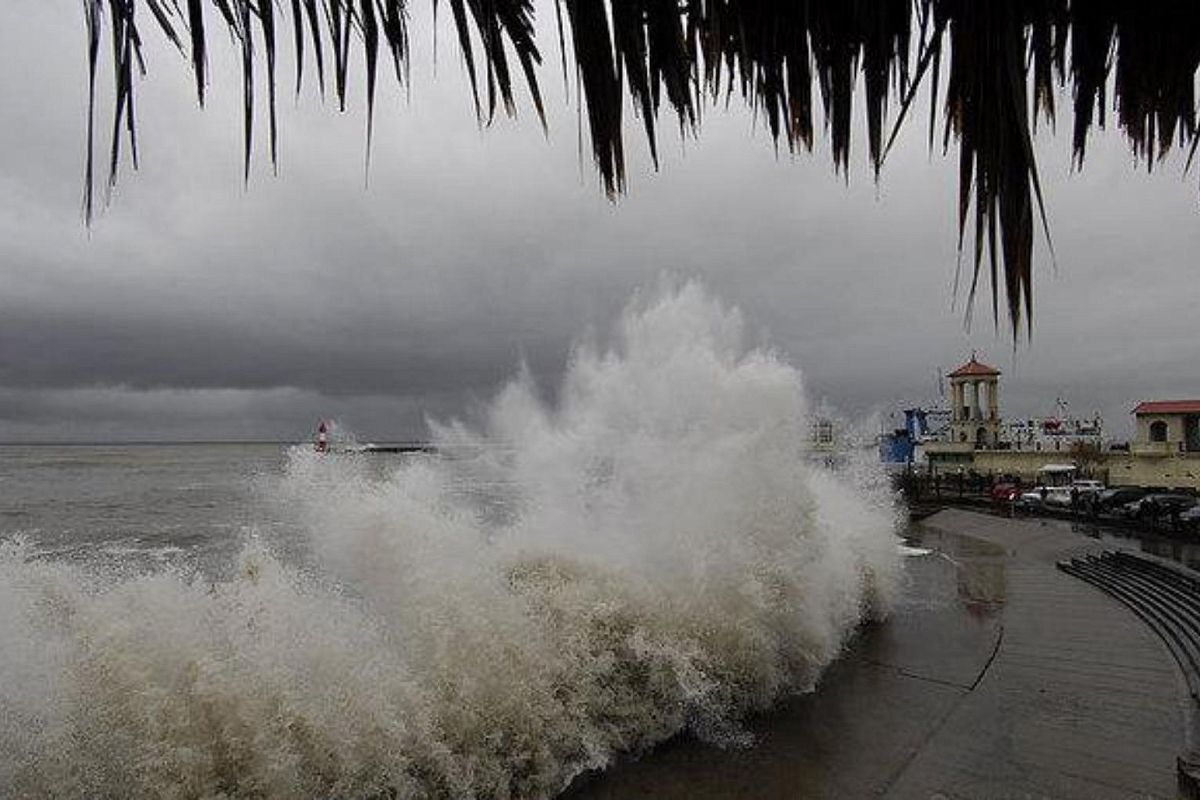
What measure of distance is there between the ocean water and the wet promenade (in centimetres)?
57

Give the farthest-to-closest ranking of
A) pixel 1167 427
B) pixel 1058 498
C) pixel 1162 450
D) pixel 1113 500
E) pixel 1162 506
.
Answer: pixel 1167 427
pixel 1162 450
pixel 1058 498
pixel 1113 500
pixel 1162 506

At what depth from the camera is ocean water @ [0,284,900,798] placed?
584cm

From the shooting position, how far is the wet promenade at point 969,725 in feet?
19.0

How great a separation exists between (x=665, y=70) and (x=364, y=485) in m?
9.70

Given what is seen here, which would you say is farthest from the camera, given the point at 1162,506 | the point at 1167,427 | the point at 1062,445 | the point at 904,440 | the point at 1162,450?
the point at 904,440

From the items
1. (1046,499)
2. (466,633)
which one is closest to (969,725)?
(466,633)

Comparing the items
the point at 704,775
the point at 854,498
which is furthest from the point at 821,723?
the point at 854,498

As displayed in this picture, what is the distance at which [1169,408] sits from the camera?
114ft

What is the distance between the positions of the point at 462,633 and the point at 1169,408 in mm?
40708

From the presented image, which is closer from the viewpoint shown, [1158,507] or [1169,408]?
[1158,507]

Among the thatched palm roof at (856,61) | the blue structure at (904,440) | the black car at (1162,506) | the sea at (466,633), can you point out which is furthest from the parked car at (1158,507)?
the blue structure at (904,440)

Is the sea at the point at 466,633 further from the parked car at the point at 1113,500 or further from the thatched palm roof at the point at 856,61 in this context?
the parked car at the point at 1113,500

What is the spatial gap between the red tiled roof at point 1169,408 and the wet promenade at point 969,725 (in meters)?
30.7

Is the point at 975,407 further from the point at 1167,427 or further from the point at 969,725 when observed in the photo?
the point at 969,725
